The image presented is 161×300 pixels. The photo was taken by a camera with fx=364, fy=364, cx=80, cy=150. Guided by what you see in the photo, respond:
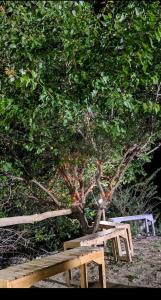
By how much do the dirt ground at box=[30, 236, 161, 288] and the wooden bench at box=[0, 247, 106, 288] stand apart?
0.48 metres

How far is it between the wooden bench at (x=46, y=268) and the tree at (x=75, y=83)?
1756 mm

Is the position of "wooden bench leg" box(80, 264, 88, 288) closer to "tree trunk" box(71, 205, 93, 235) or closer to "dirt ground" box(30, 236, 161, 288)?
"dirt ground" box(30, 236, 161, 288)

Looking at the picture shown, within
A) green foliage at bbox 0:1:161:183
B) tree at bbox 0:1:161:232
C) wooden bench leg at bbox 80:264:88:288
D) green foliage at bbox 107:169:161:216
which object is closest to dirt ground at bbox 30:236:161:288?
wooden bench leg at bbox 80:264:88:288

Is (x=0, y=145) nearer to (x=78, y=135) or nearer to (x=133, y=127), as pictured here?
(x=78, y=135)

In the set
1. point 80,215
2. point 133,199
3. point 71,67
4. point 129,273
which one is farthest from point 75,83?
point 133,199

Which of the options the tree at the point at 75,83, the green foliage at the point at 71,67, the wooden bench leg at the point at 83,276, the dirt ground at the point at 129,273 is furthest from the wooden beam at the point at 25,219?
the wooden bench leg at the point at 83,276

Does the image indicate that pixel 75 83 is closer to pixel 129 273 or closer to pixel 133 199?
pixel 129 273

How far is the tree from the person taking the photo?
493 centimetres

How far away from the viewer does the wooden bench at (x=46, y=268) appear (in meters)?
3.35

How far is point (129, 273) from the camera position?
17.7 ft

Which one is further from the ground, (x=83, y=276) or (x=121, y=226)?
(x=121, y=226)

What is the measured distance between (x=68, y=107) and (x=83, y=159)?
198cm

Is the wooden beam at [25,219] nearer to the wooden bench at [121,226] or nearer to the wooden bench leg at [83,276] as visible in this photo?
the wooden bench at [121,226]

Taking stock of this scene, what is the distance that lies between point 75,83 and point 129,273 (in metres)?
2.91
